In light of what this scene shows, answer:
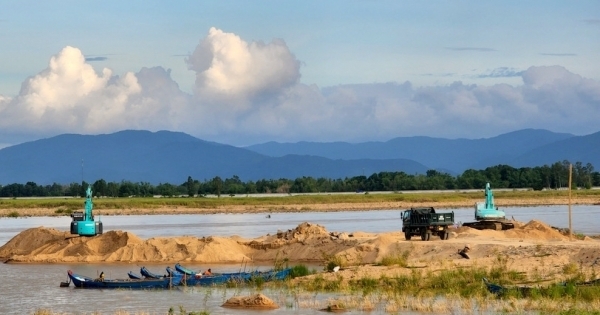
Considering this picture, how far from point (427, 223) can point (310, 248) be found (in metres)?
5.22

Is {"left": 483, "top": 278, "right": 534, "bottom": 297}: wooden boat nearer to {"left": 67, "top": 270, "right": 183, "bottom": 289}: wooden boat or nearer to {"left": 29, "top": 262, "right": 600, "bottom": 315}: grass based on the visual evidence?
{"left": 29, "top": 262, "right": 600, "bottom": 315}: grass

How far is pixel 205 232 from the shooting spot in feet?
205

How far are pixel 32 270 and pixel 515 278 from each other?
69.3 feet

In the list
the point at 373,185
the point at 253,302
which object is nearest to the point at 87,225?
the point at 253,302

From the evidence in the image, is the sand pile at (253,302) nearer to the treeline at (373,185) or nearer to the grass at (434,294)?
the grass at (434,294)

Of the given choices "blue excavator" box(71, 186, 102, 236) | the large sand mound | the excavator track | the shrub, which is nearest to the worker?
the large sand mound

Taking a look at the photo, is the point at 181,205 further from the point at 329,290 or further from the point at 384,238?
the point at 329,290

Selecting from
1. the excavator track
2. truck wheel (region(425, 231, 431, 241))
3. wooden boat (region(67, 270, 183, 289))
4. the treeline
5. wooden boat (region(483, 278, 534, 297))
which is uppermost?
the treeline

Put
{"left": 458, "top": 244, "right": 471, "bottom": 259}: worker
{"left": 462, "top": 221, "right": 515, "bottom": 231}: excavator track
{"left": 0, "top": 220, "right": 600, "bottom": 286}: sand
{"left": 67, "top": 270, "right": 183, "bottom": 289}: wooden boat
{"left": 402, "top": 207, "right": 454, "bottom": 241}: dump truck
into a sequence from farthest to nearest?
{"left": 462, "top": 221, "right": 515, "bottom": 231}: excavator track → {"left": 402, "top": 207, "right": 454, "bottom": 241}: dump truck → {"left": 458, "top": 244, "right": 471, "bottom": 259}: worker → {"left": 0, "top": 220, "right": 600, "bottom": 286}: sand → {"left": 67, "top": 270, "right": 183, "bottom": 289}: wooden boat

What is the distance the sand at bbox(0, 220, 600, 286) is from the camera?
35.9m

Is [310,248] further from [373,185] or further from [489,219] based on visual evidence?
[373,185]

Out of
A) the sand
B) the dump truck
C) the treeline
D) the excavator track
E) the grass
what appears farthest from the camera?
the treeline

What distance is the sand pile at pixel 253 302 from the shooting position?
27781mm

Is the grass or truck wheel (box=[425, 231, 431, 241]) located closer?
the grass
